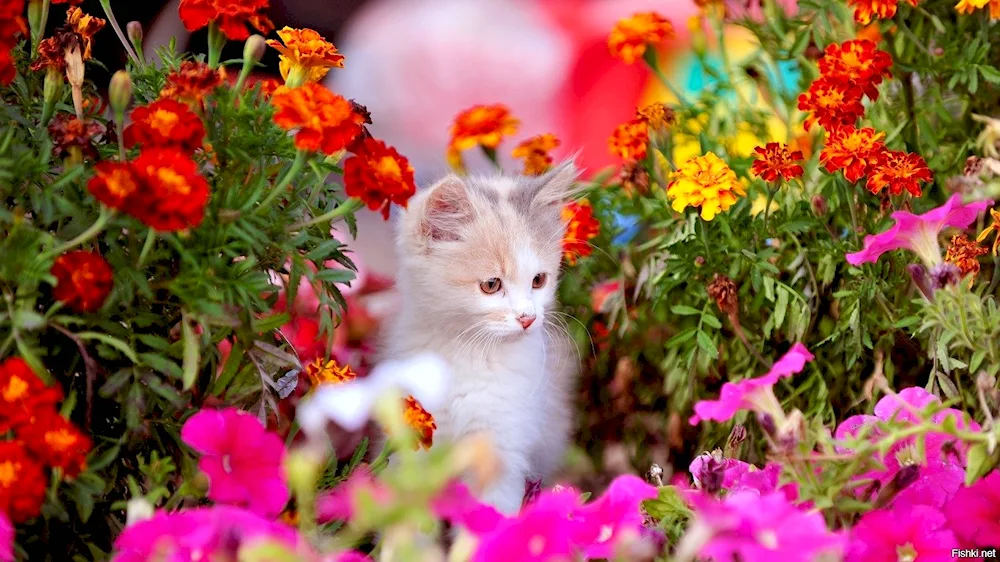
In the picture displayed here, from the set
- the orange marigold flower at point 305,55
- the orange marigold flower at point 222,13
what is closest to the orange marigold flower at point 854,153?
the orange marigold flower at point 305,55

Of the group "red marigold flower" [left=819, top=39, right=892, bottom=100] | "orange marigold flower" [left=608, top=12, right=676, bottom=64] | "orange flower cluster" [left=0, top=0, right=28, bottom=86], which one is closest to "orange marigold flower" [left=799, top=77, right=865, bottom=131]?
"red marigold flower" [left=819, top=39, right=892, bottom=100]

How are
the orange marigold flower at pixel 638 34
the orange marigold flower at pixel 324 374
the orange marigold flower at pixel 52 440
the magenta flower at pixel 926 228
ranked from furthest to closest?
1. the orange marigold flower at pixel 638 34
2. the orange marigold flower at pixel 324 374
3. the magenta flower at pixel 926 228
4. the orange marigold flower at pixel 52 440

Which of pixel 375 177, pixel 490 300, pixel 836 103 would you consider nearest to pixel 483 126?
pixel 490 300

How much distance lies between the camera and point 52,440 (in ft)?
3.06

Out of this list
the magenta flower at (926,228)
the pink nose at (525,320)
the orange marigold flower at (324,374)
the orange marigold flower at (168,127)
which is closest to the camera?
the orange marigold flower at (168,127)

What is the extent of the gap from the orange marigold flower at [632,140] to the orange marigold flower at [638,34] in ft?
0.46

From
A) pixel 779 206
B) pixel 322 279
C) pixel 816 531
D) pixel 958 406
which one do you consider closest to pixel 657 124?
pixel 779 206

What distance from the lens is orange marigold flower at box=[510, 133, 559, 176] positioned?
6.32ft

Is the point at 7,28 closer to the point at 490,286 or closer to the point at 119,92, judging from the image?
the point at 119,92

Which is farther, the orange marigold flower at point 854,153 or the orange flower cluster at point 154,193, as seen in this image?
the orange marigold flower at point 854,153

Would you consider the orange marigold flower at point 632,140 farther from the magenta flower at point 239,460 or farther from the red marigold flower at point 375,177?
the magenta flower at point 239,460

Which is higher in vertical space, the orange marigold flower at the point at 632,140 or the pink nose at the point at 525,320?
the orange marigold flower at the point at 632,140

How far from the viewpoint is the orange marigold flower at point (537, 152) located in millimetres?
1928

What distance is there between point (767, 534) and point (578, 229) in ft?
3.14
